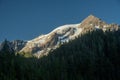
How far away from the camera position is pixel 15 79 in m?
200

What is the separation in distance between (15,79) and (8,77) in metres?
4.19

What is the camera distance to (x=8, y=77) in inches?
7864

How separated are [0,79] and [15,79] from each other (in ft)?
28.0

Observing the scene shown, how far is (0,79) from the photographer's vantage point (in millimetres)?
196750

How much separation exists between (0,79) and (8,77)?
5111 millimetres
